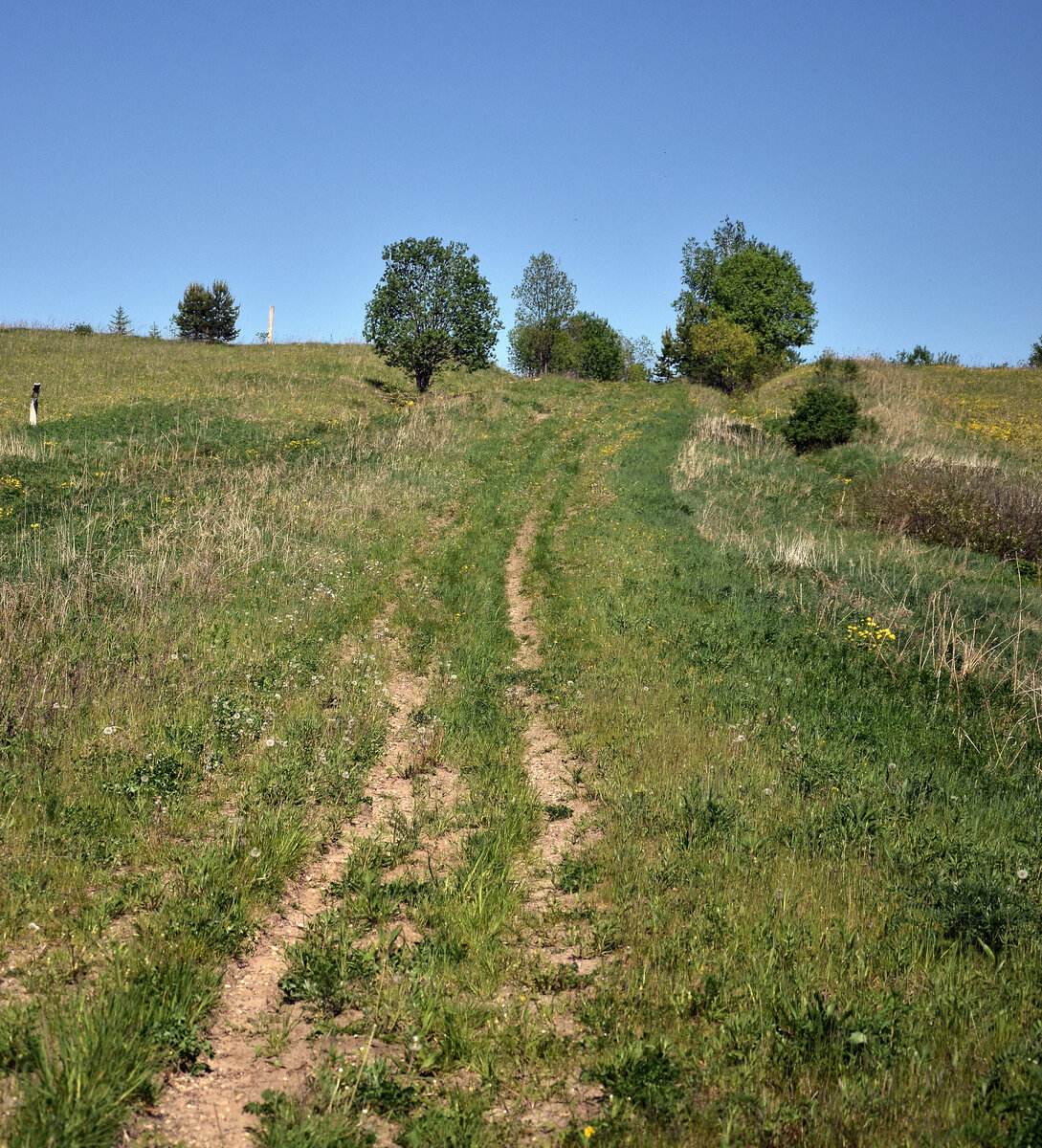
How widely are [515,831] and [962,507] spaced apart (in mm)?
18390

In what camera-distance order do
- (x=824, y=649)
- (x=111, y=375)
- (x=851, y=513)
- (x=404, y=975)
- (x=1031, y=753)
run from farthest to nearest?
(x=111, y=375)
(x=851, y=513)
(x=824, y=649)
(x=1031, y=753)
(x=404, y=975)

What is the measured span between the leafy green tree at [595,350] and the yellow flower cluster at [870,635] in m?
54.4

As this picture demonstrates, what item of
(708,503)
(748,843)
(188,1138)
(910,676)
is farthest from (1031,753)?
(708,503)

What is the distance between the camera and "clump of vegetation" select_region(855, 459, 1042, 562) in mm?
18328

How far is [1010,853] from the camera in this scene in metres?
5.55

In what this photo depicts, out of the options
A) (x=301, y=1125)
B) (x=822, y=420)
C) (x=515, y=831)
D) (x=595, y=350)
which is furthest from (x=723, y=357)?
(x=301, y=1125)

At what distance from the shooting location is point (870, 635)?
33.6ft

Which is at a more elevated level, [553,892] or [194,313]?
[194,313]

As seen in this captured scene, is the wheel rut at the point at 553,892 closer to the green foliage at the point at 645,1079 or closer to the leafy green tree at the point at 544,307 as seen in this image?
the green foliage at the point at 645,1079

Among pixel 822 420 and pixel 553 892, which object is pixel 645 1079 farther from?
pixel 822 420

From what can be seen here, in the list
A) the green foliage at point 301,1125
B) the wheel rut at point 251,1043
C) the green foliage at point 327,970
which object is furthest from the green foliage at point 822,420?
Answer: the green foliage at point 301,1125

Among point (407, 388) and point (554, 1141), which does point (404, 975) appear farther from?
point (407, 388)

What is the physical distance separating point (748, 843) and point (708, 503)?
14.9 m

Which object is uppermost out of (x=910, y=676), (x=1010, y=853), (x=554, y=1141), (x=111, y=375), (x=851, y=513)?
(x=111, y=375)
